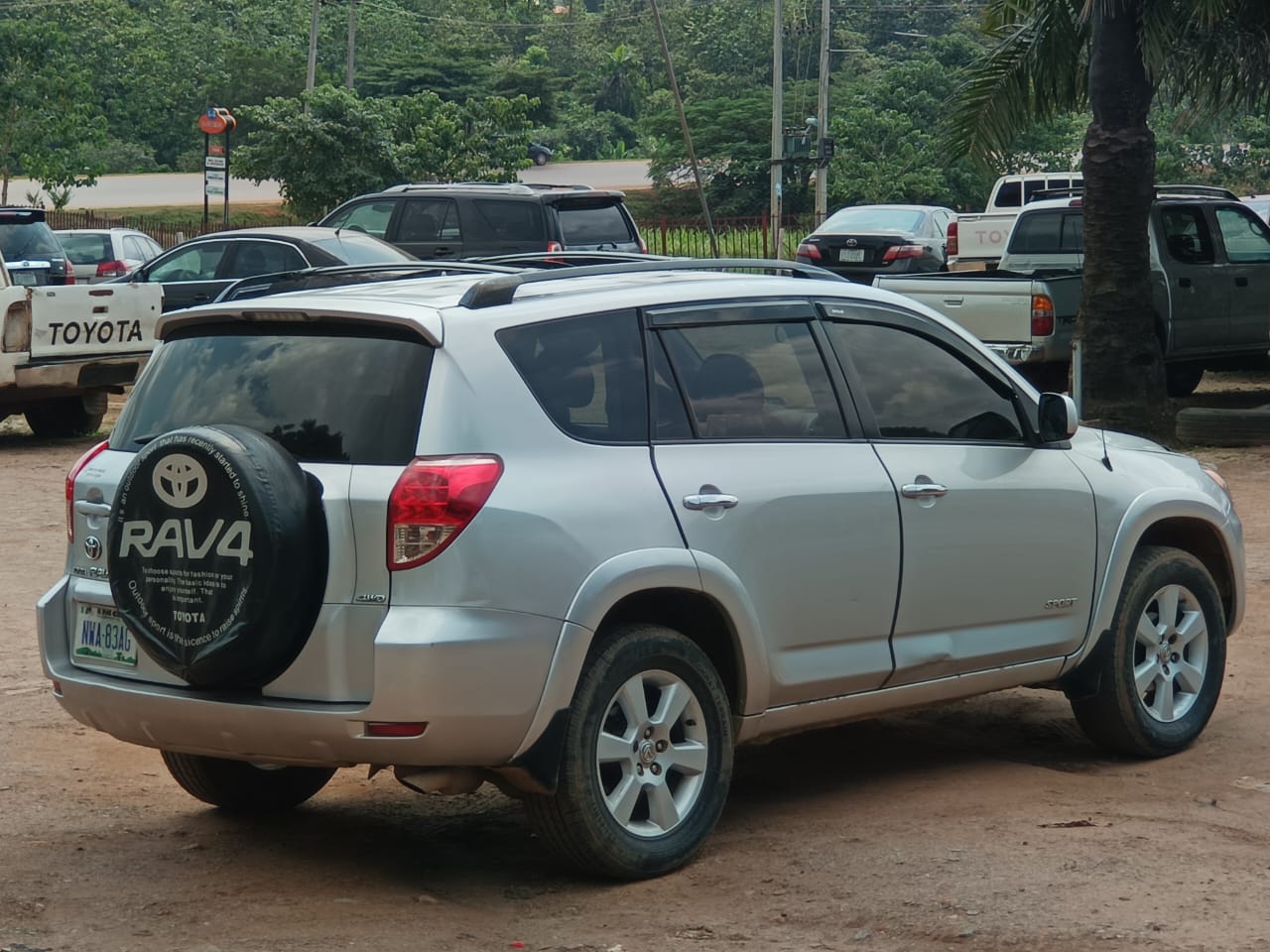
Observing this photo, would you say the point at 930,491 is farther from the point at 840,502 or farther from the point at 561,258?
the point at 561,258

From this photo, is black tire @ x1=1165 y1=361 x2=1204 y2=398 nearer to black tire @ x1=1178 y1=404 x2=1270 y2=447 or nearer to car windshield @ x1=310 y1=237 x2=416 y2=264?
black tire @ x1=1178 y1=404 x2=1270 y2=447

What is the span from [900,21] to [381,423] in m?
84.4

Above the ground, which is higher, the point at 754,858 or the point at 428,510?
the point at 428,510

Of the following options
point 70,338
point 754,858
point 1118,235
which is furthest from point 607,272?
point 70,338

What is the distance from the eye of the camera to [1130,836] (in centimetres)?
561

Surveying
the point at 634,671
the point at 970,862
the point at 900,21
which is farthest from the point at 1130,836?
the point at 900,21

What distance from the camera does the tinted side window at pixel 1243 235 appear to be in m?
17.7

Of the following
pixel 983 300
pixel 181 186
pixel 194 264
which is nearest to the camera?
pixel 983 300

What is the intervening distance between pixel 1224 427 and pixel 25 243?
13.0 m

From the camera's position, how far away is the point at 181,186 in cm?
6247

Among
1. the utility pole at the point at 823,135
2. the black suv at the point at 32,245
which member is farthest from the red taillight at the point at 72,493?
the utility pole at the point at 823,135

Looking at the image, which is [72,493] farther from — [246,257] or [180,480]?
[246,257]

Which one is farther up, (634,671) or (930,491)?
(930,491)

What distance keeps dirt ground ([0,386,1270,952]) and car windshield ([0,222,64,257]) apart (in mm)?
14839
